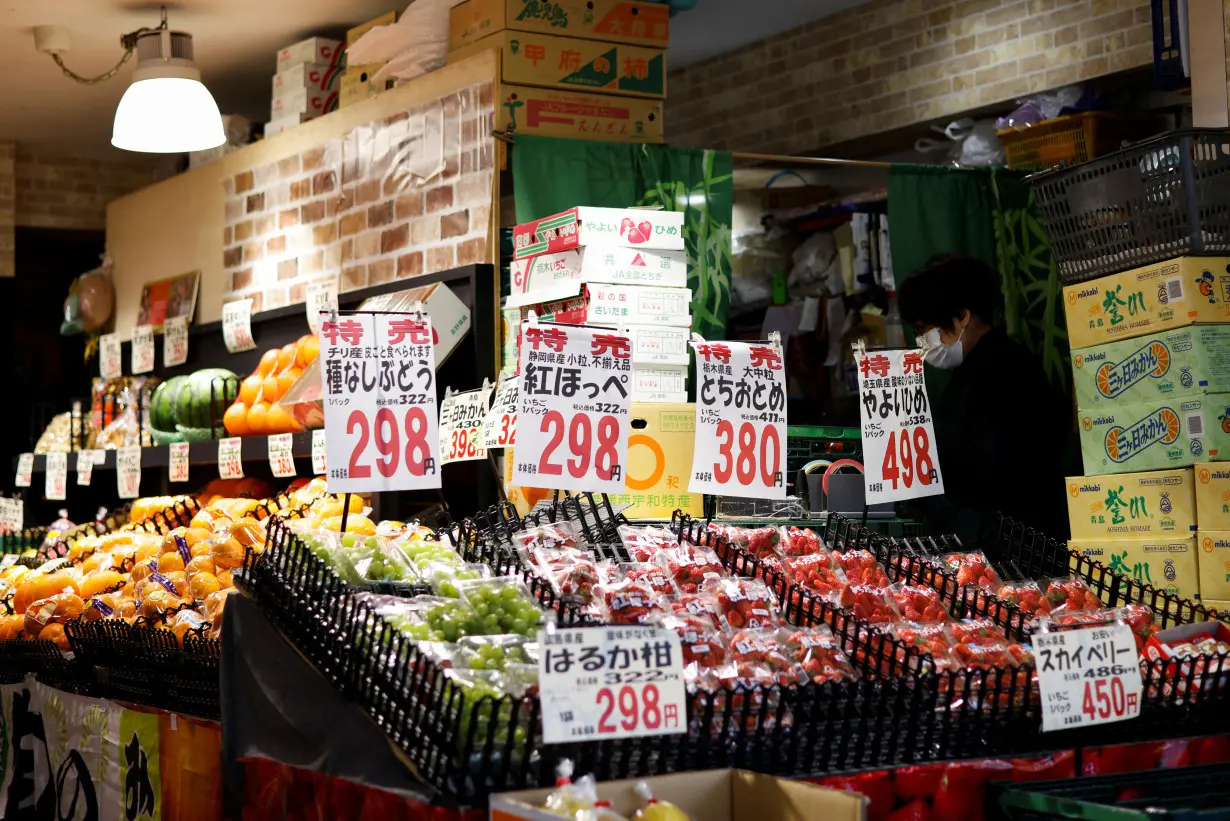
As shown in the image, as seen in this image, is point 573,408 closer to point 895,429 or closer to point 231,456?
point 895,429

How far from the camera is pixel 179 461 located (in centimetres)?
623

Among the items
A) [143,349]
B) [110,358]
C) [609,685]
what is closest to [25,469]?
[110,358]

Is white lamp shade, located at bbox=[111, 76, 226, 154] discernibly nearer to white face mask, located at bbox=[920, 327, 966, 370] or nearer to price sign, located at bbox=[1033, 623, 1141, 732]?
white face mask, located at bbox=[920, 327, 966, 370]

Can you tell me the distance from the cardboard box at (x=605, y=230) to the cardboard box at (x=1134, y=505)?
1.51 meters

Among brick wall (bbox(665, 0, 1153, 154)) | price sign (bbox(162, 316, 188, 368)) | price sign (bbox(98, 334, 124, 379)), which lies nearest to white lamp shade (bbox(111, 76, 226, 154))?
price sign (bbox(162, 316, 188, 368))

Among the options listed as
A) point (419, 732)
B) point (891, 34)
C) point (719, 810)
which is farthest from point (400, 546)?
point (891, 34)

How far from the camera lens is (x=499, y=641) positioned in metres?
2.48

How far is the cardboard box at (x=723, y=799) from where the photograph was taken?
1910 mm

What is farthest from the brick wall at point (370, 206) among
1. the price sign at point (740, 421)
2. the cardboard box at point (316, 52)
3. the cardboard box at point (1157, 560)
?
the cardboard box at point (1157, 560)

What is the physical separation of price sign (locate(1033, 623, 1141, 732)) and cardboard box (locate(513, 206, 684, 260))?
2.49 meters

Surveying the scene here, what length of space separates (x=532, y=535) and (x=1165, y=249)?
215 centimetres

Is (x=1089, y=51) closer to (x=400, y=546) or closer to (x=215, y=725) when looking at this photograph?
(x=400, y=546)

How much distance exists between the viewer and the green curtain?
5.11 metres

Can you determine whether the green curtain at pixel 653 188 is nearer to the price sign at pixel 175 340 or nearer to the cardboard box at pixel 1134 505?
the cardboard box at pixel 1134 505
